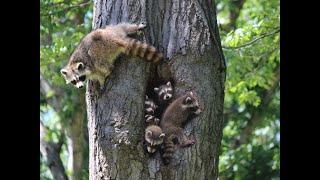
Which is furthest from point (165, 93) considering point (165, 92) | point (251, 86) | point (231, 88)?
point (251, 86)

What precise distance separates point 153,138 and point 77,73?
3.06ft

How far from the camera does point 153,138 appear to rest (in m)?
5.25

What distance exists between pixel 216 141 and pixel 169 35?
0.91 meters

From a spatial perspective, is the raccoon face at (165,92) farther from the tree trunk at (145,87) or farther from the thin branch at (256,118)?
the thin branch at (256,118)

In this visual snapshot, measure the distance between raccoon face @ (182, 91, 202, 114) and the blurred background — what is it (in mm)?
3759

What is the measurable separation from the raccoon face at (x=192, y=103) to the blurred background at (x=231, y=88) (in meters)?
3.76

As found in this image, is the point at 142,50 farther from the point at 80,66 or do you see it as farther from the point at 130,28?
the point at 80,66

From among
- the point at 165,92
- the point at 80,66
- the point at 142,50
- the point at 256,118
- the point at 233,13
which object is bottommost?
the point at 256,118

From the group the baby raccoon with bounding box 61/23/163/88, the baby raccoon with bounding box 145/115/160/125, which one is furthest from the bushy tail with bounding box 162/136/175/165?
the baby raccoon with bounding box 61/23/163/88

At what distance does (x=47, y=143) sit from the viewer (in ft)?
40.7

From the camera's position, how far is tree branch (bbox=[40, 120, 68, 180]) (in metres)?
12.2

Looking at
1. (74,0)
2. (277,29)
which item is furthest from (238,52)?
(74,0)

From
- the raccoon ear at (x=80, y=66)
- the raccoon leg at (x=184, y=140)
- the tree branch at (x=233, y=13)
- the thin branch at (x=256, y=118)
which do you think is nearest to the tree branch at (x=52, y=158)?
the thin branch at (x=256, y=118)
